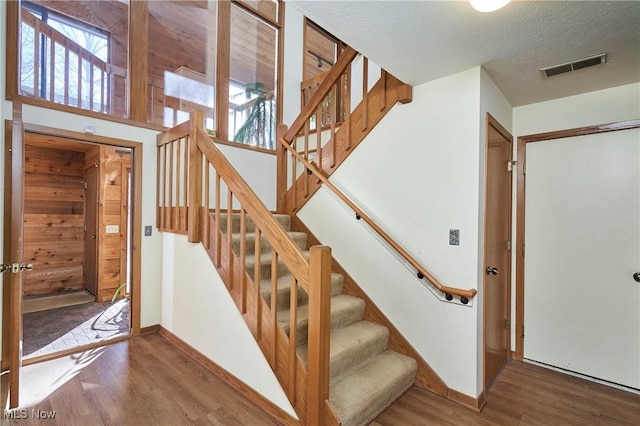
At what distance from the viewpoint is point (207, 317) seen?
257 cm

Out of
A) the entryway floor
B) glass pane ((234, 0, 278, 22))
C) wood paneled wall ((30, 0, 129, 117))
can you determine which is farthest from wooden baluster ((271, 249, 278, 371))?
glass pane ((234, 0, 278, 22))

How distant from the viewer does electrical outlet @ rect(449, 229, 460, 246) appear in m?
2.21

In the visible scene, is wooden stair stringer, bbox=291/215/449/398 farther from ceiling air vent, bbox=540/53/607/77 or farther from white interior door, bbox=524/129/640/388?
ceiling air vent, bbox=540/53/607/77

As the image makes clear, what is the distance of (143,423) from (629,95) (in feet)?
13.9

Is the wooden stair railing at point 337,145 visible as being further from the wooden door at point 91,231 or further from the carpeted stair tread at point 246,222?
the wooden door at point 91,231

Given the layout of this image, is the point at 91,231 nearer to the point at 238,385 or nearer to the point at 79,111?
the point at 79,111

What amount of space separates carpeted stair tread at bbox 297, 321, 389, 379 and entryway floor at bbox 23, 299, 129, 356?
8.06 ft

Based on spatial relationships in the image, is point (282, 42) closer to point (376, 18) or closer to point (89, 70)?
point (89, 70)

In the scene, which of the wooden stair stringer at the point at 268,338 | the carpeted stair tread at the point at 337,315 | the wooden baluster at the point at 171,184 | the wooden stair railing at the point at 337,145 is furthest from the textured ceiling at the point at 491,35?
the wooden baluster at the point at 171,184

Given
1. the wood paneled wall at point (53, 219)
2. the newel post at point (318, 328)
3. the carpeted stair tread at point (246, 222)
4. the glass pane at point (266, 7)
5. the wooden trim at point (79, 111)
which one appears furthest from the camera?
the wood paneled wall at point (53, 219)

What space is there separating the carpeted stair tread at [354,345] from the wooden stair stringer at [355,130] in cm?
141

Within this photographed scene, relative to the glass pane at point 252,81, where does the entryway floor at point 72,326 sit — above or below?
below

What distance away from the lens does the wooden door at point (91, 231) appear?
15.5 feet

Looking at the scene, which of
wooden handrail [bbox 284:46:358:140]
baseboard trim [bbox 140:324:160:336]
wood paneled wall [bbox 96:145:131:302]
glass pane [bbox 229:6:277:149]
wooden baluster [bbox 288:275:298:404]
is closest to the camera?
wooden baluster [bbox 288:275:298:404]
